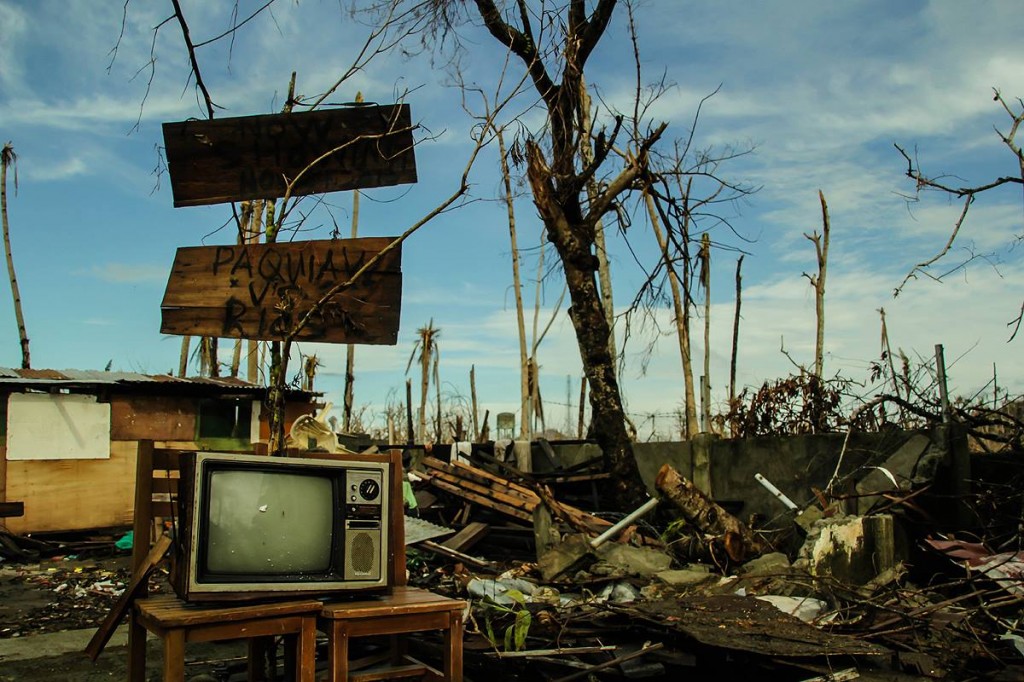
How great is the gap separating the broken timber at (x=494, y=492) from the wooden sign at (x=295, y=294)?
170 inches

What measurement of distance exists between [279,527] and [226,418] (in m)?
8.71

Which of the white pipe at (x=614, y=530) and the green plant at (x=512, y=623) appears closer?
the green plant at (x=512, y=623)

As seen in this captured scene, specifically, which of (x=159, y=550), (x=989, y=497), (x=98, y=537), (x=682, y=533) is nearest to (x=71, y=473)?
(x=98, y=537)

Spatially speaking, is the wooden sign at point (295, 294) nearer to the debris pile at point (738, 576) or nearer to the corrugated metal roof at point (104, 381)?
the debris pile at point (738, 576)

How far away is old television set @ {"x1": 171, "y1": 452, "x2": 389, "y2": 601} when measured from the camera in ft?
10.3

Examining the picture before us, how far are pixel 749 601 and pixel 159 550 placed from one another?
10.9 feet

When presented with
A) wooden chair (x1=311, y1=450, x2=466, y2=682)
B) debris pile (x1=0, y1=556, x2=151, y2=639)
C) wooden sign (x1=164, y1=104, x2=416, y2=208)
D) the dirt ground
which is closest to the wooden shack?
the dirt ground

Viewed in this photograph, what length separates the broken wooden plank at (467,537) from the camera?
26.1 ft

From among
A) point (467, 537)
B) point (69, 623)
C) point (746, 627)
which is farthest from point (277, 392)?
point (467, 537)

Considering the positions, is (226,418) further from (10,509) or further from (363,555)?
(363,555)

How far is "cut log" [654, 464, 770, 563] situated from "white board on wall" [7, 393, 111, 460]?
23.4 ft

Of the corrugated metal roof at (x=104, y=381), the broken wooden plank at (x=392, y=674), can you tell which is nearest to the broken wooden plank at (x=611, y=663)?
the broken wooden plank at (x=392, y=674)

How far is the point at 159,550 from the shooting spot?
3463mm

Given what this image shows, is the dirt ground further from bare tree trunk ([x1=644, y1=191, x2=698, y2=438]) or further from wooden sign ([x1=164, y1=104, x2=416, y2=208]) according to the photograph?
bare tree trunk ([x1=644, y1=191, x2=698, y2=438])
